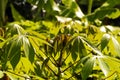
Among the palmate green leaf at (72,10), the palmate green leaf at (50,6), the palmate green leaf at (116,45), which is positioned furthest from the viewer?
the palmate green leaf at (72,10)

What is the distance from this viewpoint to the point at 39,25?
232cm

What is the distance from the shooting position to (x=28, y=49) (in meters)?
1.09

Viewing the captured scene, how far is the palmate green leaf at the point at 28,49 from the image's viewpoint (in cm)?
107

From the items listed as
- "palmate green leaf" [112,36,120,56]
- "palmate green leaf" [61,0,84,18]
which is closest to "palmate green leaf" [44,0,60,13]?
"palmate green leaf" [61,0,84,18]

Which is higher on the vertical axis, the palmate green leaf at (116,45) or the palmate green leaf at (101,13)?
the palmate green leaf at (101,13)

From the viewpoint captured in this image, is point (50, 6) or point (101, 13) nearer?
point (50, 6)

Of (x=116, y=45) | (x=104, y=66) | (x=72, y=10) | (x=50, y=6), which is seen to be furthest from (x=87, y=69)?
(x=72, y=10)

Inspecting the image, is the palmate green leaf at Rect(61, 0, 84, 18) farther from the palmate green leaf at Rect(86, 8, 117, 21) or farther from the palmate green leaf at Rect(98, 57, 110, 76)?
the palmate green leaf at Rect(98, 57, 110, 76)

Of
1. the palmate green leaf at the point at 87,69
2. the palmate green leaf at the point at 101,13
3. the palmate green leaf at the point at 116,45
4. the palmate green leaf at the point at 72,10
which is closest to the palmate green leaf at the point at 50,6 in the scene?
the palmate green leaf at the point at 72,10

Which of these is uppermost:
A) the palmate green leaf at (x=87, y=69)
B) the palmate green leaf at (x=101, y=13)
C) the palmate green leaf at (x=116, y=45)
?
the palmate green leaf at (x=101, y=13)

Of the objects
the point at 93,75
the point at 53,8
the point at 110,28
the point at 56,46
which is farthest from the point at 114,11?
the point at 56,46

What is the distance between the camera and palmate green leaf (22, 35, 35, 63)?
107cm

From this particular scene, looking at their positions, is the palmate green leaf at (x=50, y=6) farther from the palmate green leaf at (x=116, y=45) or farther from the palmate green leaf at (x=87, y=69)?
the palmate green leaf at (x=87, y=69)

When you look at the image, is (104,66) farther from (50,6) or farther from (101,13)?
(101,13)
